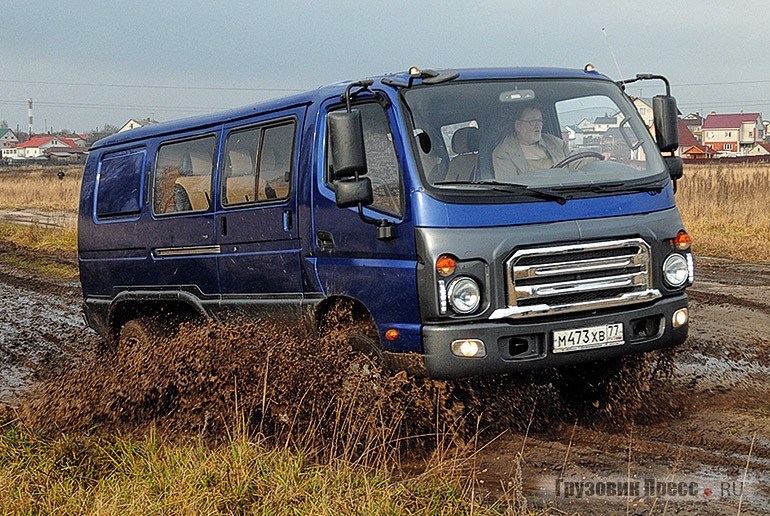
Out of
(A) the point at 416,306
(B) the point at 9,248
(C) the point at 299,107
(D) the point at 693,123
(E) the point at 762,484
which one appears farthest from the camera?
(D) the point at 693,123

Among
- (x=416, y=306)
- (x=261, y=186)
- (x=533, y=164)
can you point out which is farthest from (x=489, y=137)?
(x=261, y=186)

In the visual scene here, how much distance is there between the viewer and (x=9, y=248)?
824 inches

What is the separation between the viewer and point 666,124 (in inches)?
272

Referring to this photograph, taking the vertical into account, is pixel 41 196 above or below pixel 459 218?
below

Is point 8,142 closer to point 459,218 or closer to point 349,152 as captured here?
point 349,152

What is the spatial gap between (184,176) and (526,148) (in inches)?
119

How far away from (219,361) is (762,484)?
3388mm

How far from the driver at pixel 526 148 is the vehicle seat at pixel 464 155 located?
0.46 feet

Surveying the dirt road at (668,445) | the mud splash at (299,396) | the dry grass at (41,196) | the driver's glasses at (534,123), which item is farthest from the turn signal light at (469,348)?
the dry grass at (41,196)

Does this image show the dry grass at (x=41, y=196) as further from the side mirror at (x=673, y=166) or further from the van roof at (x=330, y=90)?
the side mirror at (x=673, y=166)

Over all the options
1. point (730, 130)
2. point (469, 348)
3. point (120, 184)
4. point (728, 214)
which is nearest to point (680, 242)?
point (469, 348)

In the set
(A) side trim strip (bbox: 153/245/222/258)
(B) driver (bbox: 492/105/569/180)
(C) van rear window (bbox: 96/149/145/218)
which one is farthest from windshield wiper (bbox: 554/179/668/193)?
(C) van rear window (bbox: 96/149/145/218)

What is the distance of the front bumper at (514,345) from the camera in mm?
5672

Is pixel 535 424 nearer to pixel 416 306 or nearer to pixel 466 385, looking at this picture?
pixel 466 385
